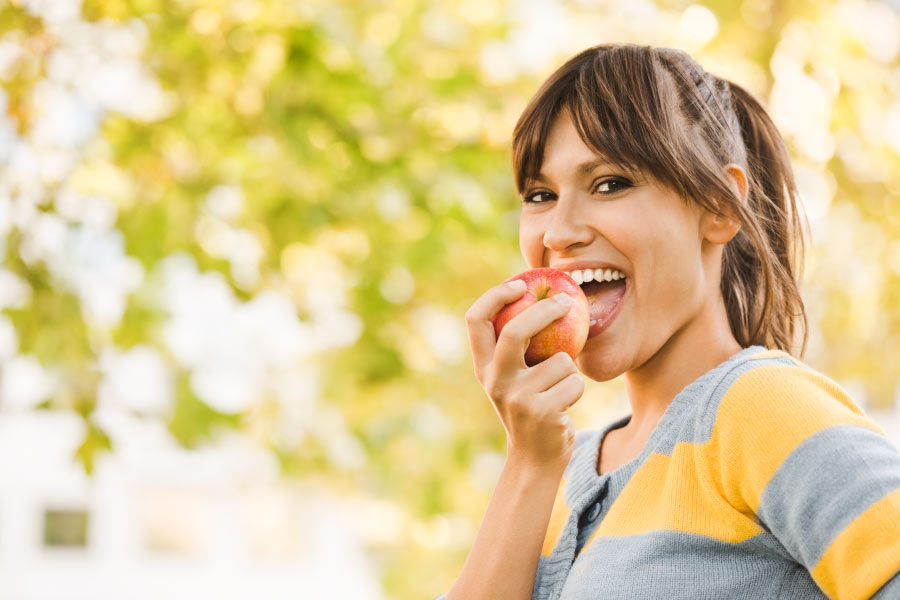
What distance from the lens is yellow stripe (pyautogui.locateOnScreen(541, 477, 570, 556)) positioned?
4.58 feet

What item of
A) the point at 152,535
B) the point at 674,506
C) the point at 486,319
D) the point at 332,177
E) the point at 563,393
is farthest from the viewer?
the point at 152,535

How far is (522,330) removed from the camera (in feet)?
4.27

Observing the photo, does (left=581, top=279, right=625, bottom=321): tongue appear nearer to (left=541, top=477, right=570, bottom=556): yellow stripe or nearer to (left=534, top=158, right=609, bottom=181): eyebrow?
(left=534, top=158, right=609, bottom=181): eyebrow

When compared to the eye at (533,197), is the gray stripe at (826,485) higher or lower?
lower

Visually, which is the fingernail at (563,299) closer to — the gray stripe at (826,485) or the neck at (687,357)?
the neck at (687,357)

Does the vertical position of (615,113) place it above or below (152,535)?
above

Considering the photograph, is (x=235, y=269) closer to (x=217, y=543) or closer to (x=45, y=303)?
(x=45, y=303)

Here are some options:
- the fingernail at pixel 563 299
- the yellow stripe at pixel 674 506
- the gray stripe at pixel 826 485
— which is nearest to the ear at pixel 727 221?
the fingernail at pixel 563 299

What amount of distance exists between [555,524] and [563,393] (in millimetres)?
260

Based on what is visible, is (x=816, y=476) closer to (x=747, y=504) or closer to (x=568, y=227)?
(x=747, y=504)

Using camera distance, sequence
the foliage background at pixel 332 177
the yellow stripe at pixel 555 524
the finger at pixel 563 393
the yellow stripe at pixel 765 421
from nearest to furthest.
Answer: the yellow stripe at pixel 765 421, the finger at pixel 563 393, the yellow stripe at pixel 555 524, the foliage background at pixel 332 177

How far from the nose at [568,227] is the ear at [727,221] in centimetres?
16

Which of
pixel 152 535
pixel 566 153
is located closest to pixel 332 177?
pixel 566 153

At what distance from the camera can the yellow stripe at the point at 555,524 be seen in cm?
140
